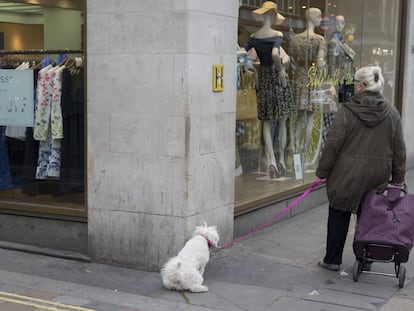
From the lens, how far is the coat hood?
547cm

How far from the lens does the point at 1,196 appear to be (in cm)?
680

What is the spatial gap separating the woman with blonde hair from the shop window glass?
1.54 m

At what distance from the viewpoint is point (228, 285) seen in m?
5.39

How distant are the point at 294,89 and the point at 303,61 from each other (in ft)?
1.51

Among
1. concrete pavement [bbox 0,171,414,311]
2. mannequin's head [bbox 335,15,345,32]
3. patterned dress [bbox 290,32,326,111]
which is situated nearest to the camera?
concrete pavement [bbox 0,171,414,311]

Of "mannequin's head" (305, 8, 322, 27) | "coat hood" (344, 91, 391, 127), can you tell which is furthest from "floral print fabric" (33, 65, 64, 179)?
"mannequin's head" (305, 8, 322, 27)

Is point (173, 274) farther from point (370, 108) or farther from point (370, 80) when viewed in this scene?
point (370, 80)

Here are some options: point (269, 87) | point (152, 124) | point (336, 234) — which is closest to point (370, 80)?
point (336, 234)

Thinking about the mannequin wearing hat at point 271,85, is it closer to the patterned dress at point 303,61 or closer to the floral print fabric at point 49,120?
the patterned dress at point 303,61

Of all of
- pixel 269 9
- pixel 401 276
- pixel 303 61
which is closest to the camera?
pixel 401 276

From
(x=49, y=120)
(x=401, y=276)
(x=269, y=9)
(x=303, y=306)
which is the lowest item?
(x=303, y=306)

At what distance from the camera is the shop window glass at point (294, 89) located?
7.48 metres

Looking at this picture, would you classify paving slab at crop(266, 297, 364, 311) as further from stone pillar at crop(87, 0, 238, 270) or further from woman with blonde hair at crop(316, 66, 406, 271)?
stone pillar at crop(87, 0, 238, 270)

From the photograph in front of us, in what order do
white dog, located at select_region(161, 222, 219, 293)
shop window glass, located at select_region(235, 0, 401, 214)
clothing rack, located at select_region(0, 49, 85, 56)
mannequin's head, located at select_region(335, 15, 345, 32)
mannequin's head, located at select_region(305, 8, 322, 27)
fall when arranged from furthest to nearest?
mannequin's head, located at select_region(335, 15, 345, 32), mannequin's head, located at select_region(305, 8, 322, 27), shop window glass, located at select_region(235, 0, 401, 214), clothing rack, located at select_region(0, 49, 85, 56), white dog, located at select_region(161, 222, 219, 293)
